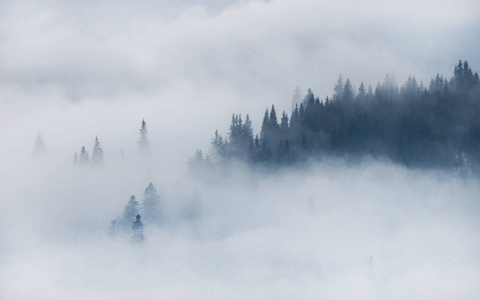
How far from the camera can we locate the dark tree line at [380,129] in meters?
120

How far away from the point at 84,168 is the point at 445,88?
72.9 metres

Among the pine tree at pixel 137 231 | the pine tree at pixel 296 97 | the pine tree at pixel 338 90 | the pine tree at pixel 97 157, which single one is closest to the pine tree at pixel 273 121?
the pine tree at pixel 338 90

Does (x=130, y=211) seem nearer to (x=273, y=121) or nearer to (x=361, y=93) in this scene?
(x=273, y=121)

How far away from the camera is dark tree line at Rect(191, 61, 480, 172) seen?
120 meters

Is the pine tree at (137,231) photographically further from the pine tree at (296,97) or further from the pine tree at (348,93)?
the pine tree at (296,97)

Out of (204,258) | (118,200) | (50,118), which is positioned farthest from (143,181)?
(50,118)

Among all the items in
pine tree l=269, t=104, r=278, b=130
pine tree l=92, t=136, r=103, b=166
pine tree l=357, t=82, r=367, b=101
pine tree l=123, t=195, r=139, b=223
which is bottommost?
pine tree l=123, t=195, r=139, b=223

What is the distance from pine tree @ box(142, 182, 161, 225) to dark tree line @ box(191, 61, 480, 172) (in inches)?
746

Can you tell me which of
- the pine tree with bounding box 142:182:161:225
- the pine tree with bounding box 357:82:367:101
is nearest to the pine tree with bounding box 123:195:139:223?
the pine tree with bounding box 142:182:161:225

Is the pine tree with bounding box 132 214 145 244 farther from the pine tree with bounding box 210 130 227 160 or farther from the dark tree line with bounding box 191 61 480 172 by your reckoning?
the pine tree with bounding box 210 130 227 160

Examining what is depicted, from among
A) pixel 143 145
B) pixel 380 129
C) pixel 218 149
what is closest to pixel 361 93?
pixel 380 129

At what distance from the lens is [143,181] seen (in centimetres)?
12469

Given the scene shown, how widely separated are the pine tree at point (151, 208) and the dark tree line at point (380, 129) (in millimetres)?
18948

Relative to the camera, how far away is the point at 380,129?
12488 centimetres
